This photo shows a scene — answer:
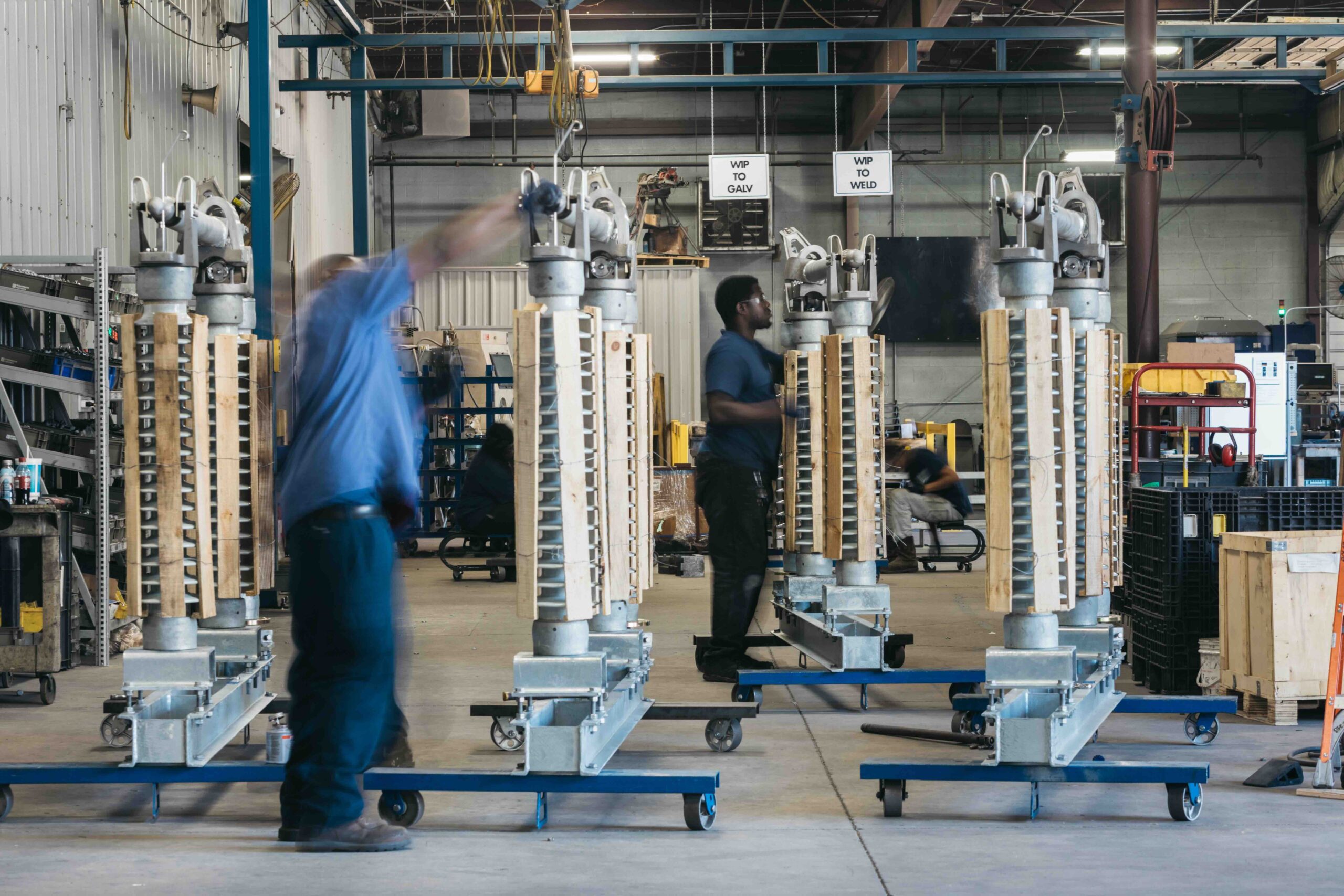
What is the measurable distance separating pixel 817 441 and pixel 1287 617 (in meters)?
2.39

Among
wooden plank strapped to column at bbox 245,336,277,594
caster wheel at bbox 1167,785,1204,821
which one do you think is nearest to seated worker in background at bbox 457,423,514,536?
wooden plank strapped to column at bbox 245,336,277,594

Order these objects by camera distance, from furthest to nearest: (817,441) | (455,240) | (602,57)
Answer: (602,57)
(817,441)
(455,240)

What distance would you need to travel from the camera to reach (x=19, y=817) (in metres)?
4.62

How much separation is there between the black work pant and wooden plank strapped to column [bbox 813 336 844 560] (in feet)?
1.34

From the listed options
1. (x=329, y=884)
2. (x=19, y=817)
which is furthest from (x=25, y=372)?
(x=329, y=884)

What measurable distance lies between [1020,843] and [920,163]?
2056 centimetres

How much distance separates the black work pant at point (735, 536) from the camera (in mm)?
7082

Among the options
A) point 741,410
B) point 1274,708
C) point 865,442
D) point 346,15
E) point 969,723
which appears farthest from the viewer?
point 346,15

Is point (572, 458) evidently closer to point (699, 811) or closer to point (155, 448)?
point (699, 811)

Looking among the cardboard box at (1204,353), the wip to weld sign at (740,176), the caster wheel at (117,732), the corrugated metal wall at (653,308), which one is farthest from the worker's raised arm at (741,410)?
the corrugated metal wall at (653,308)

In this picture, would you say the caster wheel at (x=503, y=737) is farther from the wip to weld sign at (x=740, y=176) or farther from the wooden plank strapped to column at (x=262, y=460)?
the wip to weld sign at (x=740, y=176)

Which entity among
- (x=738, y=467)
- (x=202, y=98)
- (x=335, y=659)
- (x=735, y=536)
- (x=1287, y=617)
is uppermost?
(x=202, y=98)

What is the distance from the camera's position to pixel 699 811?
14.3ft

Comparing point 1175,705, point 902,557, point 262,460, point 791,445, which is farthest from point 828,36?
point 262,460
